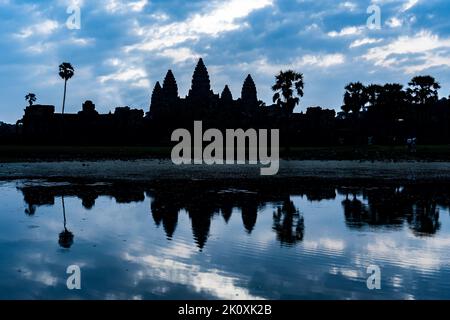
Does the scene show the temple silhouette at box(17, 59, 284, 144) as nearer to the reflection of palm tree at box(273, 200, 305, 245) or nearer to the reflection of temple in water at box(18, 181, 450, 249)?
the reflection of temple in water at box(18, 181, 450, 249)

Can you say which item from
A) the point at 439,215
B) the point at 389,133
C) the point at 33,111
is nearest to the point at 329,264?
the point at 439,215

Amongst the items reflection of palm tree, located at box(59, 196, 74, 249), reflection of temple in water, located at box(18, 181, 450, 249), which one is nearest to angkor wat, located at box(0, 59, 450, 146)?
reflection of temple in water, located at box(18, 181, 450, 249)

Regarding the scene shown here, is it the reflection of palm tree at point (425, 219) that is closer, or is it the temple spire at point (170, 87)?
the reflection of palm tree at point (425, 219)

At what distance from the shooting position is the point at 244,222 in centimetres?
1420

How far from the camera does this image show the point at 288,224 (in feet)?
46.2

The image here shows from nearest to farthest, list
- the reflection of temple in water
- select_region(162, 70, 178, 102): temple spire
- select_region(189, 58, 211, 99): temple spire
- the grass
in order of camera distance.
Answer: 1. the reflection of temple in water
2. the grass
3. select_region(162, 70, 178, 102): temple spire
4. select_region(189, 58, 211, 99): temple spire

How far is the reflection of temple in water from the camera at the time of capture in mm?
13742

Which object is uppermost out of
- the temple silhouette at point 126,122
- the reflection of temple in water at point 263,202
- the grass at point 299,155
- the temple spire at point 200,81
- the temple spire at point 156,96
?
the temple spire at point 200,81

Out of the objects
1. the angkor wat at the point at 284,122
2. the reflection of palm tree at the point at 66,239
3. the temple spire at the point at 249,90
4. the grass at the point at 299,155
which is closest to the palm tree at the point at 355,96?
the angkor wat at the point at 284,122

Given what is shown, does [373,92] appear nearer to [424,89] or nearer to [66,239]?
[424,89]

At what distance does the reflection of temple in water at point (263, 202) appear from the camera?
45.1 ft

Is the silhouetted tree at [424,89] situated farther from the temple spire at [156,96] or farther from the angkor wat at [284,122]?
the temple spire at [156,96]
